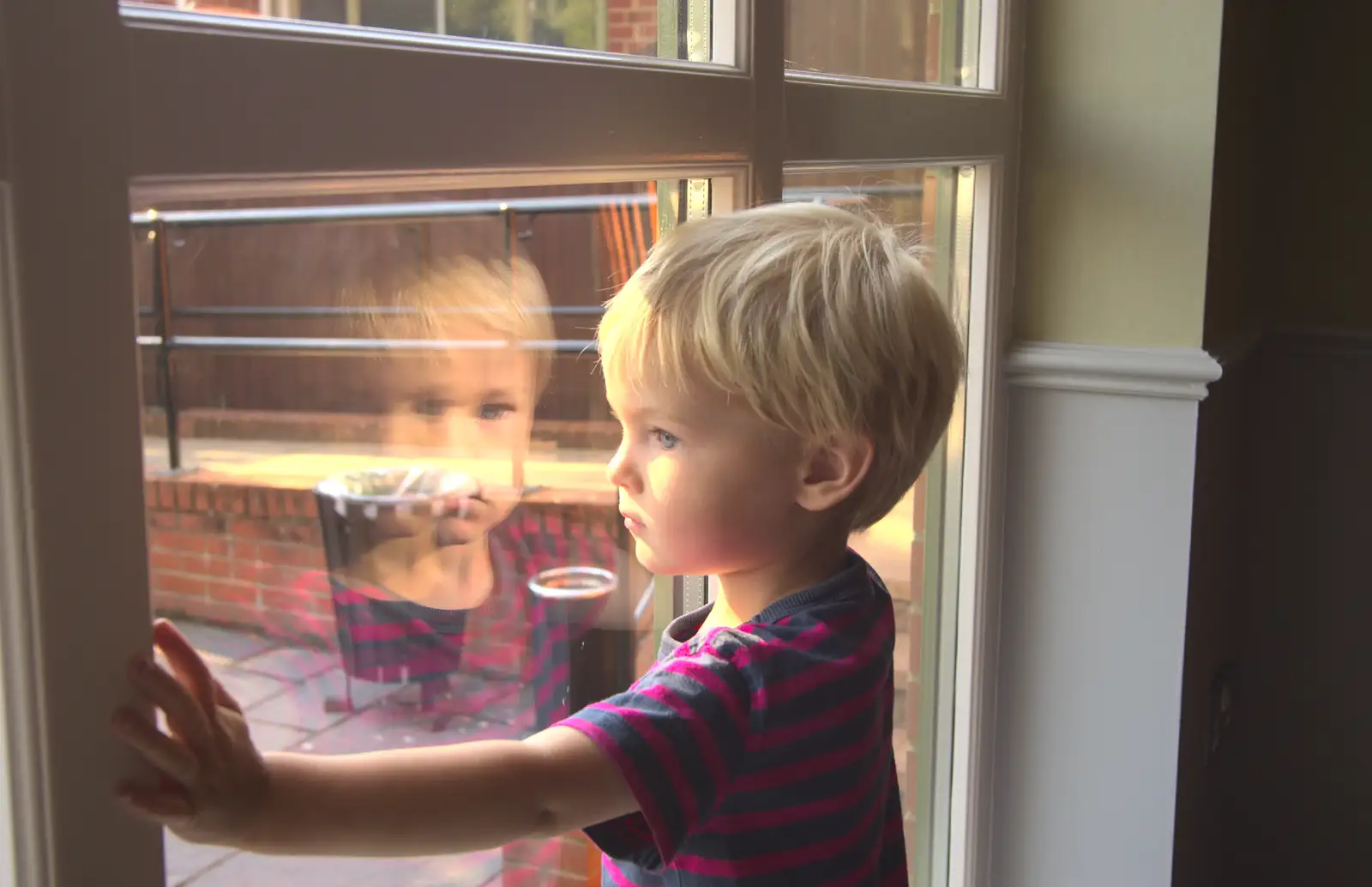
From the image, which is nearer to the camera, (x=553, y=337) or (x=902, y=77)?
(x=553, y=337)

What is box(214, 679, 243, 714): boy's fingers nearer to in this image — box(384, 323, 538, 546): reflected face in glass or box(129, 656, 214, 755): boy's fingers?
box(129, 656, 214, 755): boy's fingers

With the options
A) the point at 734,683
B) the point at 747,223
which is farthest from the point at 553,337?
the point at 734,683

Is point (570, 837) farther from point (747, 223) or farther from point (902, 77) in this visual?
point (902, 77)

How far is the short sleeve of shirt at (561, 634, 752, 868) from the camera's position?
25.6 inches

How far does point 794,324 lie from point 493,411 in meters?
0.29

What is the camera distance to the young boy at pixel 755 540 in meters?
0.66

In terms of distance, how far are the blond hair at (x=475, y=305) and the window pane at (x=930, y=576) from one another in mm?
696

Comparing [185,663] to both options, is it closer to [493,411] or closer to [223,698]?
[223,698]

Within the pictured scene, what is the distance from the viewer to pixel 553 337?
3.15 ft

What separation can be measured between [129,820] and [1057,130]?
4.54 feet

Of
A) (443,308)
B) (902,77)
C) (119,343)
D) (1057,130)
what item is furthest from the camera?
(1057,130)

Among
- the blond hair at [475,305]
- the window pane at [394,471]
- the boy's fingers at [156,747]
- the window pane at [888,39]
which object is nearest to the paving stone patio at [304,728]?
the window pane at [394,471]

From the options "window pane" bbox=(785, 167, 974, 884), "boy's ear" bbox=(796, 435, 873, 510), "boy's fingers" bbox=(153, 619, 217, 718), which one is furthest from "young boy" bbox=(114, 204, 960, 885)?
"window pane" bbox=(785, 167, 974, 884)

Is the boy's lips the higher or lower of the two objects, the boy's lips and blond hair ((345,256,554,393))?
the lower
